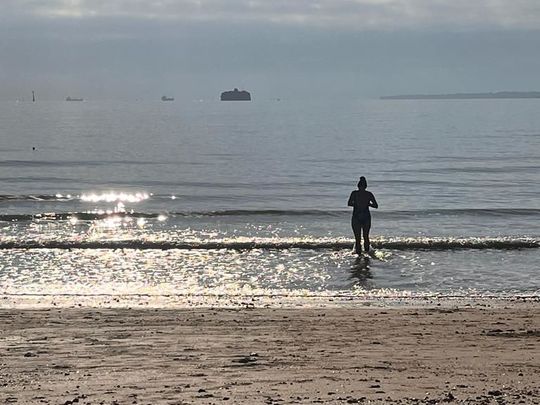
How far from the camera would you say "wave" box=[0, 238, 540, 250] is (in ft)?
69.3

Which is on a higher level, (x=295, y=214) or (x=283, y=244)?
(x=295, y=214)

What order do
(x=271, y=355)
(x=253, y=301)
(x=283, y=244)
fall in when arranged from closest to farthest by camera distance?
(x=271, y=355)
(x=253, y=301)
(x=283, y=244)

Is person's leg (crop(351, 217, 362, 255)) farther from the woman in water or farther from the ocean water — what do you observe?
the ocean water

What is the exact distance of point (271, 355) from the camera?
9578mm

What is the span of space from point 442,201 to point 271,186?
32.3ft

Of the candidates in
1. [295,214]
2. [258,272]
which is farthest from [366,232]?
[295,214]

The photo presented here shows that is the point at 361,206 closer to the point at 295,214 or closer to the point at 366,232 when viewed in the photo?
the point at 366,232

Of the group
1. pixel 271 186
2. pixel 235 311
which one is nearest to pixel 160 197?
pixel 271 186

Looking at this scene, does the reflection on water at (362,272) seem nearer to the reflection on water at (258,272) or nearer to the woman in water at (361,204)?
the reflection on water at (258,272)

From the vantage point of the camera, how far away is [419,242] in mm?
21625

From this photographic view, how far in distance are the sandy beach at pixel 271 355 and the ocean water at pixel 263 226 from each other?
8.21ft

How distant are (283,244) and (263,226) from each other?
15.4 ft

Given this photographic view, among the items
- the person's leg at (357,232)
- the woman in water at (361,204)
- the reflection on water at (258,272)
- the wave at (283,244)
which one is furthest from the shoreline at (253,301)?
the wave at (283,244)

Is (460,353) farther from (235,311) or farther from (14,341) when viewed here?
(14,341)
